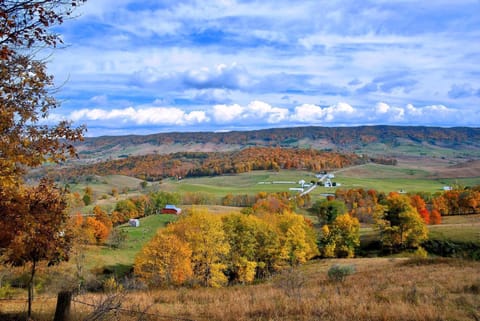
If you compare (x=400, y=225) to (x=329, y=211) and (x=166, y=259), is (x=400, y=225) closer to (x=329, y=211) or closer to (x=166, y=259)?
(x=329, y=211)

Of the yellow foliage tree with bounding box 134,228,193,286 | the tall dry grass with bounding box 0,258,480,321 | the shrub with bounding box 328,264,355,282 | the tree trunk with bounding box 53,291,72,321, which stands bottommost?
the yellow foliage tree with bounding box 134,228,193,286

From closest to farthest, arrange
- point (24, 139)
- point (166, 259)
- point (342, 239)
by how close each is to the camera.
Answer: point (24, 139) < point (166, 259) < point (342, 239)

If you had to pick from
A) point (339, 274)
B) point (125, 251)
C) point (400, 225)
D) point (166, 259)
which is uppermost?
point (339, 274)

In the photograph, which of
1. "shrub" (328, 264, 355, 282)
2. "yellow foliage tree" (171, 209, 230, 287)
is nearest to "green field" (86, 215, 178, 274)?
"yellow foliage tree" (171, 209, 230, 287)

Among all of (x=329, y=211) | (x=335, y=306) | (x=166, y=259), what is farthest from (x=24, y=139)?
(x=329, y=211)

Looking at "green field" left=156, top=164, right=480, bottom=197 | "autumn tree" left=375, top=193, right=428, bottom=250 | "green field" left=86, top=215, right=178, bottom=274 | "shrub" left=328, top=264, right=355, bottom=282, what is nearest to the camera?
"shrub" left=328, top=264, right=355, bottom=282

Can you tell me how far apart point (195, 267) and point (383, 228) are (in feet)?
124

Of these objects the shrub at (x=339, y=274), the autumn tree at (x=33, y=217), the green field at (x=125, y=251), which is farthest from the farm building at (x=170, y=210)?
the autumn tree at (x=33, y=217)


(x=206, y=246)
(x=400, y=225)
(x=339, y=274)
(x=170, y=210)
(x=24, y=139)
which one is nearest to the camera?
(x=24, y=139)

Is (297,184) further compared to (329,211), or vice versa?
(297,184)

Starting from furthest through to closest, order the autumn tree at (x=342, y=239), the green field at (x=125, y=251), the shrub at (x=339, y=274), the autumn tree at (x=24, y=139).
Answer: the autumn tree at (x=342, y=239) → the green field at (x=125, y=251) → the shrub at (x=339, y=274) → the autumn tree at (x=24, y=139)

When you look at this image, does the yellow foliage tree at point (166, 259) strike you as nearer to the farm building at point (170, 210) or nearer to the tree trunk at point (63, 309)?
the tree trunk at point (63, 309)

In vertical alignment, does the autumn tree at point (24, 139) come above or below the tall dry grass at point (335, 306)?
above

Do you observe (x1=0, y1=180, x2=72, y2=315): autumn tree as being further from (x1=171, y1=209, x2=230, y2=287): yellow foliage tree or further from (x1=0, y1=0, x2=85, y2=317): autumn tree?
(x1=171, y1=209, x2=230, y2=287): yellow foliage tree
